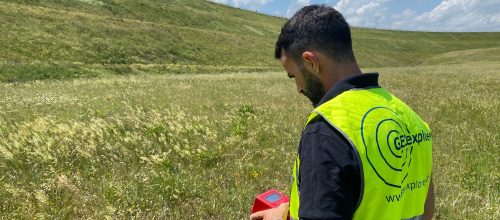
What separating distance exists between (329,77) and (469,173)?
4.95 m

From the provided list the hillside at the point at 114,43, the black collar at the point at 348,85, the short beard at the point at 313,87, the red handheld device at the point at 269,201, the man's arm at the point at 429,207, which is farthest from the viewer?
the hillside at the point at 114,43

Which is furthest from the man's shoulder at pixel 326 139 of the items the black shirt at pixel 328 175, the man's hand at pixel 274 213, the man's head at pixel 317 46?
the man's hand at pixel 274 213

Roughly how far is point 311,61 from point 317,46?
76 millimetres

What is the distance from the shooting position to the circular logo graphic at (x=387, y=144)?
5.86 feet

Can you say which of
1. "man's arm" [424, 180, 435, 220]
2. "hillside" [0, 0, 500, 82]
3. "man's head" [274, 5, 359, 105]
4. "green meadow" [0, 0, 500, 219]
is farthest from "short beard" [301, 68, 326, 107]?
"hillside" [0, 0, 500, 82]

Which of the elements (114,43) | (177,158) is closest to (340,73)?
(177,158)

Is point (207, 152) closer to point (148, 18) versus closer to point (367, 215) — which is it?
point (367, 215)

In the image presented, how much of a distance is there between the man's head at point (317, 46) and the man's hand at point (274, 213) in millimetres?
606

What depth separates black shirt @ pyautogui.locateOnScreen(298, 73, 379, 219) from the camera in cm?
173

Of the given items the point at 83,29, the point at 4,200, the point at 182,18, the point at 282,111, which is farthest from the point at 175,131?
the point at 182,18

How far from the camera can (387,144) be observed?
6.01 ft

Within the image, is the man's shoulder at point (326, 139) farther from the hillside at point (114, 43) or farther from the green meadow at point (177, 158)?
the hillside at point (114, 43)

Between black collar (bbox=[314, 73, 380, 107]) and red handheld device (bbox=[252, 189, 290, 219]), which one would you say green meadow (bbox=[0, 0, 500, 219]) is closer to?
red handheld device (bbox=[252, 189, 290, 219])

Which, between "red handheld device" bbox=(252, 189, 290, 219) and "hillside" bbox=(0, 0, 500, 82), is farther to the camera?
"hillside" bbox=(0, 0, 500, 82)
